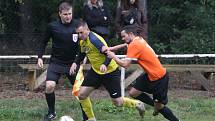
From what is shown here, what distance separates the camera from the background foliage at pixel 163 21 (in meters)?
16.8

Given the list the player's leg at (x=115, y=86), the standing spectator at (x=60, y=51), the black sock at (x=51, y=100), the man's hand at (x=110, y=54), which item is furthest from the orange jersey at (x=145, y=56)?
the black sock at (x=51, y=100)

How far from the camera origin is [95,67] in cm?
910

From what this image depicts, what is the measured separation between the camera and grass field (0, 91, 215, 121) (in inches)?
400

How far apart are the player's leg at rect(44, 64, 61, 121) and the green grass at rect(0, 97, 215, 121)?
1.94ft

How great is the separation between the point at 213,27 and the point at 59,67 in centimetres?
865

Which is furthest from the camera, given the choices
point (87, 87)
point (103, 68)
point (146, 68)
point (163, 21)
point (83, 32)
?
point (163, 21)

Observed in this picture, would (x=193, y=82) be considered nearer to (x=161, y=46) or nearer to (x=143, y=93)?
(x=161, y=46)

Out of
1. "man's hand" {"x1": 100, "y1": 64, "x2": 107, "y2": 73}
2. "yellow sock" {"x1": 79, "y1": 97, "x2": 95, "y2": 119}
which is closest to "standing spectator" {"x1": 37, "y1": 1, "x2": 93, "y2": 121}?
"yellow sock" {"x1": 79, "y1": 97, "x2": 95, "y2": 119}

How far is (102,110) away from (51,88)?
1.59 m

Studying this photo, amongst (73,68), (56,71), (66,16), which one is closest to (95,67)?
(73,68)

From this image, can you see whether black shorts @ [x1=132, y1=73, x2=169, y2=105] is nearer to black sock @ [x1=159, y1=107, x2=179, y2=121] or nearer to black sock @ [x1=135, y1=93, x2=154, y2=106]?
black sock @ [x1=159, y1=107, x2=179, y2=121]

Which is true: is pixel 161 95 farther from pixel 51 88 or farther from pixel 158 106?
pixel 51 88

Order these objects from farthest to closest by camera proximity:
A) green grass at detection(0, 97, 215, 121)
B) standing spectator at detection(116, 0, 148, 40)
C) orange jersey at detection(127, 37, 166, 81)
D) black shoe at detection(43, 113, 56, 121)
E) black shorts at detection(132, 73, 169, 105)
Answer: standing spectator at detection(116, 0, 148, 40) < green grass at detection(0, 97, 215, 121) < black shoe at detection(43, 113, 56, 121) < black shorts at detection(132, 73, 169, 105) < orange jersey at detection(127, 37, 166, 81)

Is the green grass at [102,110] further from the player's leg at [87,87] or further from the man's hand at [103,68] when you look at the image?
the man's hand at [103,68]
